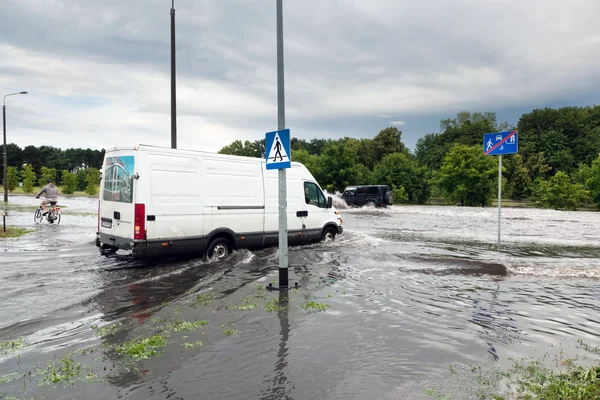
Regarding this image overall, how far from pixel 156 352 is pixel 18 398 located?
4.55 ft

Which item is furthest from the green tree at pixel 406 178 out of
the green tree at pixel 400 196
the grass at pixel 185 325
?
the grass at pixel 185 325

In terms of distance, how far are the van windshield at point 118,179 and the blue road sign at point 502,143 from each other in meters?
9.77

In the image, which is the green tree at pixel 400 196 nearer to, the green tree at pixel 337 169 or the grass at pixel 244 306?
the green tree at pixel 337 169

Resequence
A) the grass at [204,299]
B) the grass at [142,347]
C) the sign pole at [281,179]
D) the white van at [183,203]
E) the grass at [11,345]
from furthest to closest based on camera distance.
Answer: the white van at [183,203]
the sign pole at [281,179]
the grass at [204,299]
the grass at [11,345]
the grass at [142,347]

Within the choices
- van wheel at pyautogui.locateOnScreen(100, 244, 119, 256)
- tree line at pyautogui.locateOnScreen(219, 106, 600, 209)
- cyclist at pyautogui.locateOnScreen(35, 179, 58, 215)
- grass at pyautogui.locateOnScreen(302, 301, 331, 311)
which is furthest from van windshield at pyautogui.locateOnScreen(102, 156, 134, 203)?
tree line at pyautogui.locateOnScreen(219, 106, 600, 209)

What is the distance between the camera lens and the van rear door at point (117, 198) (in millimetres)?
9273

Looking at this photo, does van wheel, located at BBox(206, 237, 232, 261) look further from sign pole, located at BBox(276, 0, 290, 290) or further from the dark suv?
the dark suv

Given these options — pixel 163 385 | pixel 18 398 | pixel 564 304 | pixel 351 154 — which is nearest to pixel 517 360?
pixel 564 304

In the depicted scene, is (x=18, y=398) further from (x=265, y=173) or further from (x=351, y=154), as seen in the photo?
(x=351, y=154)

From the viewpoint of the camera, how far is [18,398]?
3.73 m

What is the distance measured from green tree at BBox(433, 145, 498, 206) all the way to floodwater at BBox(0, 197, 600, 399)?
4693 cm

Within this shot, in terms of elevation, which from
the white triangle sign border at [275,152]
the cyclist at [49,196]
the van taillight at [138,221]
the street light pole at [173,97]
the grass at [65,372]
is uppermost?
the street light pole at [173,97]

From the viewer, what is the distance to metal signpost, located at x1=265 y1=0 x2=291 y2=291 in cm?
765

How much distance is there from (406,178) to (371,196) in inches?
1042
